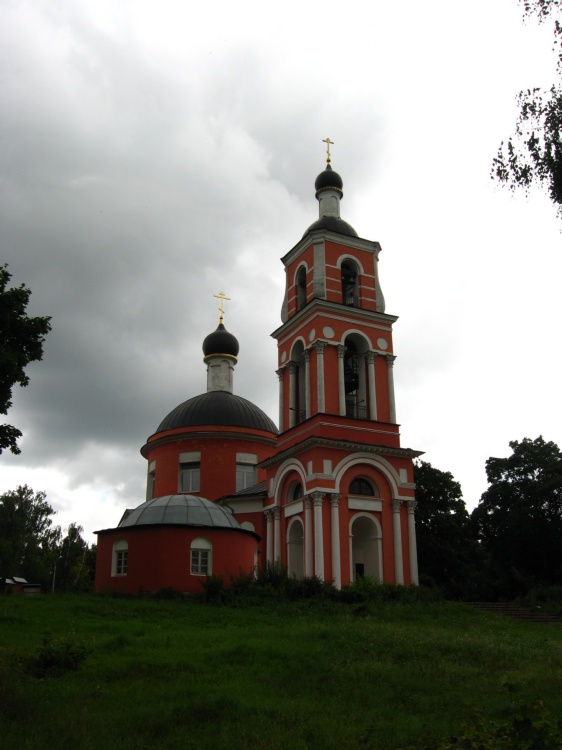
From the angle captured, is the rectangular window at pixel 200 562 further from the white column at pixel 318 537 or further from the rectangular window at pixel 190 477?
the rectangular window at pixel 190 477

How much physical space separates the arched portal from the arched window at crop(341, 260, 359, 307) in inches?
355

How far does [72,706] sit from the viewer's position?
8695 mm

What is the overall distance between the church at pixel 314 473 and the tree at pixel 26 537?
661 inches

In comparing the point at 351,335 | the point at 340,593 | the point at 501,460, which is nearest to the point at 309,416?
the point at 351,335

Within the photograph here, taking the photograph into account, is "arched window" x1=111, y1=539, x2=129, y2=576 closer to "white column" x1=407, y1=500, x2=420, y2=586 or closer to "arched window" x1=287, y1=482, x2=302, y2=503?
"arched window" x1=287, y1=482, x2=302, y2=503

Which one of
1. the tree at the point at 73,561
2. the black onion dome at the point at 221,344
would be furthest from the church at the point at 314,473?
the tree at the point at 73,561

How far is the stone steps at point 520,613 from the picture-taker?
22469mm

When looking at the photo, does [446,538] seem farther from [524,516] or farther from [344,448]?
[344,448]

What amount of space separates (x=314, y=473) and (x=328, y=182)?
522 inches

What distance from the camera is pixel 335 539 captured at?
81.7 ft

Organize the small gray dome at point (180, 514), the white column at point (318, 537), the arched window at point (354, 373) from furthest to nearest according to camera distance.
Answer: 1. the arched window at point (354, 373)
2. the white column at point (318, 537)
3. the small gray dome at point (180, 514)

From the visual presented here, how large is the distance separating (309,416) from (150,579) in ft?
27.7

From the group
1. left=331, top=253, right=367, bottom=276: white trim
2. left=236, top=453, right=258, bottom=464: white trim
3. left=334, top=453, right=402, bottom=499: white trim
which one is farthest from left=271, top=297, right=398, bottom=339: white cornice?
left=236, top=453, right=258, bottom=464: white trim

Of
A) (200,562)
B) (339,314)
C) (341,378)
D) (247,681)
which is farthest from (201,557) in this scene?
(247,681)
